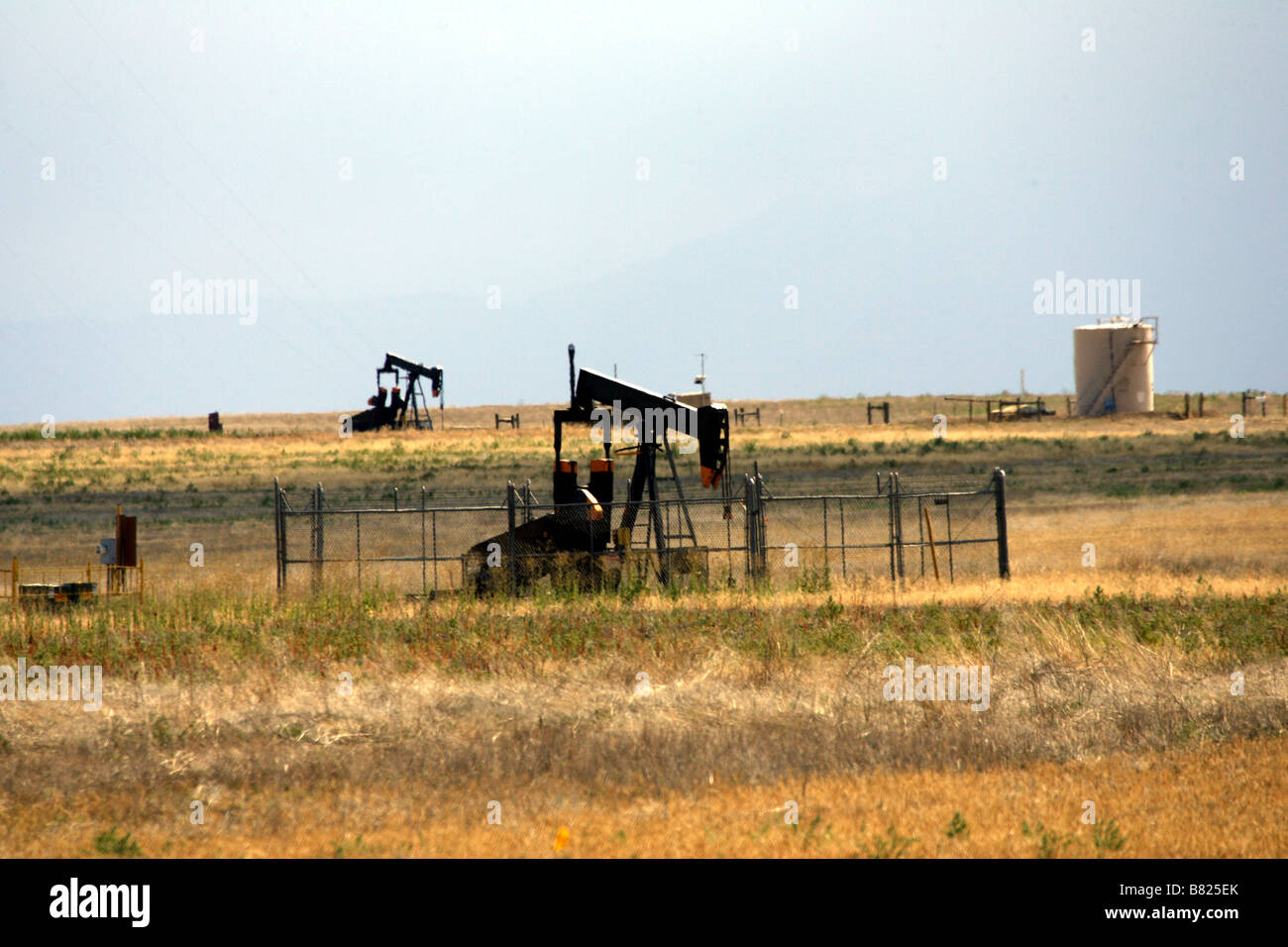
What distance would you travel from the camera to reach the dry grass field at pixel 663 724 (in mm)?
9102

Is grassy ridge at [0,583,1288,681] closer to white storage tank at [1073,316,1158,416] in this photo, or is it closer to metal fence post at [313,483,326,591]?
metal fence post at [313,483,326,591]

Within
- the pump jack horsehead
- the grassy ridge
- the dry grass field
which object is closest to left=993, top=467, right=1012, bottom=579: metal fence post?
the dry grass field

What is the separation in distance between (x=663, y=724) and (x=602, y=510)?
339 inches

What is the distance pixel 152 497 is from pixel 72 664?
28.6 meters

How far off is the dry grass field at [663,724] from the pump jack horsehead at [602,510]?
103cm

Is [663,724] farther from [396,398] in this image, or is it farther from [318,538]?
[396,398]

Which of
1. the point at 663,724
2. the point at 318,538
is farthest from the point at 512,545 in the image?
the point at 663,724

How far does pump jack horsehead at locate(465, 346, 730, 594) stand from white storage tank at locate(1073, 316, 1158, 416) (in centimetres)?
6171

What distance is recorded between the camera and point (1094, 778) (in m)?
10.1

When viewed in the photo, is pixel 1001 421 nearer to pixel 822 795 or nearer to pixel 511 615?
pixel 511 615

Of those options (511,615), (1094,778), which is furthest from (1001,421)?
(1094,778)

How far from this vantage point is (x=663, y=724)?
11.4 m

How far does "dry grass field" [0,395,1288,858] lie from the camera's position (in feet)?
29.9
